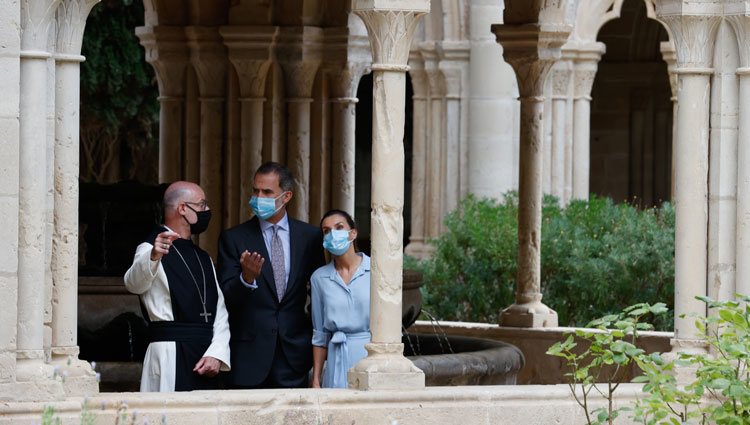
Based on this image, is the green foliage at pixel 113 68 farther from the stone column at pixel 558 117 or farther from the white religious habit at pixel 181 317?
the white religious habit at pixel 181 317

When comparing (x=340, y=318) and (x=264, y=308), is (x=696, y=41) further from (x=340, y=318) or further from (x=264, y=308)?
(x=264, y=308)

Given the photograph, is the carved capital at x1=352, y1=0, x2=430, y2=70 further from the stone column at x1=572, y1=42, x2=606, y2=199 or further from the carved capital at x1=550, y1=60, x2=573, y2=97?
the stone column at x1=572, y1=42, x2=606, y2=199

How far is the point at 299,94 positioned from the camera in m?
15.0

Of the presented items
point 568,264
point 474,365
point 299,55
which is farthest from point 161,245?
point 568,264

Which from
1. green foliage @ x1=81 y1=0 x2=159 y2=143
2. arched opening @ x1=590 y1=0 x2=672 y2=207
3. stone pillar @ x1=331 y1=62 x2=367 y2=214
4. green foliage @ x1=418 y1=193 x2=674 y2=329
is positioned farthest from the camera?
arched opening @ x1=590 y1=0 x2=672 y2=207

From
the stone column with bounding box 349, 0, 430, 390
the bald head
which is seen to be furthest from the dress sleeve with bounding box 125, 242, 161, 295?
the stone column with bounding box 349, 0, 430, 390

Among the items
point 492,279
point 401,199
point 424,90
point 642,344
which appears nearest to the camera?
point 401,199

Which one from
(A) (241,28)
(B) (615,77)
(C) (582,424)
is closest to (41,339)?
(C) (582,424)

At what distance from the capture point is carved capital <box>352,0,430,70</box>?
29.5 feet

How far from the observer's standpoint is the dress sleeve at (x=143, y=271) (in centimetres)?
849

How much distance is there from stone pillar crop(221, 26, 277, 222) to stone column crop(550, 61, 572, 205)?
6524 millimetres

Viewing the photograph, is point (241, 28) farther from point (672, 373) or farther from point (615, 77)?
point (615, 77)

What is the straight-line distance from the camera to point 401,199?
29.5ft

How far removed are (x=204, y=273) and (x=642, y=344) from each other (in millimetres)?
4711
